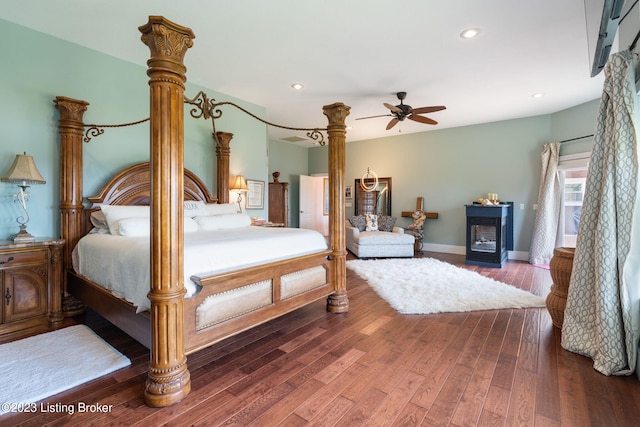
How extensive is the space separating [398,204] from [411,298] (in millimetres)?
4295

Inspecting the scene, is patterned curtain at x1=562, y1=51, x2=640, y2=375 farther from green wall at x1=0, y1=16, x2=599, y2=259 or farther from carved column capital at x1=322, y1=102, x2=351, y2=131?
green wall at x1=0, y1=16, x2=599, y2=259

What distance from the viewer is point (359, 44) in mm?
3230

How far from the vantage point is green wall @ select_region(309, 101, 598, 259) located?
19.3ft

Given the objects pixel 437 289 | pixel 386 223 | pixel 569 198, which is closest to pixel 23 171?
pixel 437 289

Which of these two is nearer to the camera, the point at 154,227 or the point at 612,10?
the point at 154,227

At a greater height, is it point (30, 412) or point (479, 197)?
point (479, 197)

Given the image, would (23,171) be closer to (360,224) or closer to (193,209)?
(193,209)

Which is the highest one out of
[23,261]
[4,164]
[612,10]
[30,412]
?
[612,10]

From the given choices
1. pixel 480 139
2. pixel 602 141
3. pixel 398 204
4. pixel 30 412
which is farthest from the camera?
pixel 398 204

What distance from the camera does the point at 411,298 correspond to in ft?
11.8

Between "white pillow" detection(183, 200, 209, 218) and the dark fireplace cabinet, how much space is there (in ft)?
15.8

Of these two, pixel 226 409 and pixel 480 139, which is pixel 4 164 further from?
pixel 480 139

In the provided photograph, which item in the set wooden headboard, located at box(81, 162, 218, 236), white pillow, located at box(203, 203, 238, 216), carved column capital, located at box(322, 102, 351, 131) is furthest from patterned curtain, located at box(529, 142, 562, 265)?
wooden headboard, located at box(81, 162, 218, 236)

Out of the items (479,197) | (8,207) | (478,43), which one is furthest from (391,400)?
(479,197)
